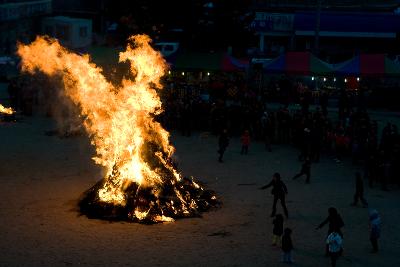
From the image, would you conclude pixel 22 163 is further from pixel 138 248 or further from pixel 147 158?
pixel 138 248

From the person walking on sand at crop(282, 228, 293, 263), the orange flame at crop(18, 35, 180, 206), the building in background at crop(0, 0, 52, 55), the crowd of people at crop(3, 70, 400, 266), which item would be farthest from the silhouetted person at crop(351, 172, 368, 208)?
the building in background at crop(0, 0, 52, 55)

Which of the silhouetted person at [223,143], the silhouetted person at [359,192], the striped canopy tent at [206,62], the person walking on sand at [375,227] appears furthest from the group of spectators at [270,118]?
the person walking on sand at [375,227]

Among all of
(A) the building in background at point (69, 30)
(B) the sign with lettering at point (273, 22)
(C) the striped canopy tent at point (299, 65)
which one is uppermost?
(B) the sign with lettering at point (273, 22)

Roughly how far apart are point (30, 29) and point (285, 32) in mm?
21205

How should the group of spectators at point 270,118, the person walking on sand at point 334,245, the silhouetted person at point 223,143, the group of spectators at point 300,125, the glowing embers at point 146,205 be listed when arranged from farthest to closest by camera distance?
the silhouetted person at point 223,143
the group of spectators at point 270,118
the group of spectators at point 300,125
the glowing embers at point 146,205
the person walking on sand at point 334,245

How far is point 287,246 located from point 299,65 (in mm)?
21555

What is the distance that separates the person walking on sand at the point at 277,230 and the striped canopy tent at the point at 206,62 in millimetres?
21379

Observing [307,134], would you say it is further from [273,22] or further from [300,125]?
[273,22]

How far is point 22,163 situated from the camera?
25.0 m

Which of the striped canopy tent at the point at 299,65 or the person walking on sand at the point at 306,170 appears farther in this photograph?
the striped canopy tent at the point at 299,65

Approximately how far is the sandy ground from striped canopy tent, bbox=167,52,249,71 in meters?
11.0

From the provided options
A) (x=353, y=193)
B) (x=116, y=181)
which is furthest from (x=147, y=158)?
(x=353, y=193)

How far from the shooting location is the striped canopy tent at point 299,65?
35.6 m

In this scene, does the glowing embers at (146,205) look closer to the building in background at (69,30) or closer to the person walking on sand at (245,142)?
the person walking on sand at (245,142)
